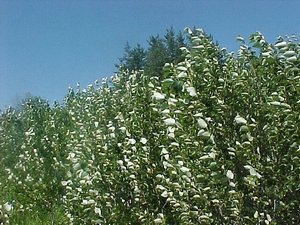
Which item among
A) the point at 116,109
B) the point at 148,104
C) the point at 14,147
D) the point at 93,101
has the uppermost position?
the point at 14,147

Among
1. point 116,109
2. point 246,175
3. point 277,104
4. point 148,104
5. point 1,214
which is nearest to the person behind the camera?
point 1,214

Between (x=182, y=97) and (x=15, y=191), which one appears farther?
(x=15, y=191)

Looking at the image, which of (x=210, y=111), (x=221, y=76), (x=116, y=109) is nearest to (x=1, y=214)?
(x=210, y=111)

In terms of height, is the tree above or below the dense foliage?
A: above

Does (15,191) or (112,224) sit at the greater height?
(15,191)

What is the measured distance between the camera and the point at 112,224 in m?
4.14

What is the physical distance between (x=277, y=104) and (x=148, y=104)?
1422 millimetres

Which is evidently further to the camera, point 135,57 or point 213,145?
point 135,57

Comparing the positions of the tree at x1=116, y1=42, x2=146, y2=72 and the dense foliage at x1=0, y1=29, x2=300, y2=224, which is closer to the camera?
the dense foliage at x1=0, y1=29, x2=300, y2=224

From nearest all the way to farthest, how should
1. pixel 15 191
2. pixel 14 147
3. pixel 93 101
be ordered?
1. pixel 93 101
2. pixel 15 191
3. pixel 14 147

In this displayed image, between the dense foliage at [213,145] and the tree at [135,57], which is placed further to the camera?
the tree at [135,57]

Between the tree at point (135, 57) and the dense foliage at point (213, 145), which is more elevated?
the tree at point (135, 57)

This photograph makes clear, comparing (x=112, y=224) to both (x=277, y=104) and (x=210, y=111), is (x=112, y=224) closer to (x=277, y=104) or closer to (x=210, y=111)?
(x=210, y=111)

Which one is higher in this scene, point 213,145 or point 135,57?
point 135,57
